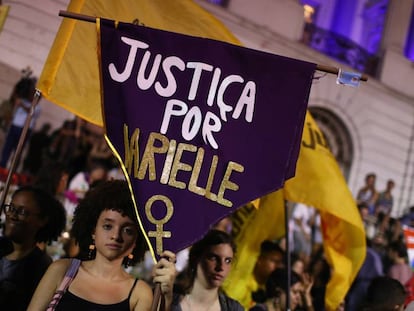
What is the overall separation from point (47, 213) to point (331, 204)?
7.27ft

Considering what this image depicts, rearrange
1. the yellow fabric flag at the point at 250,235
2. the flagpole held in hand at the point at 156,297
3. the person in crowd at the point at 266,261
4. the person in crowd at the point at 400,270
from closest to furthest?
the flagpole held in hand at the point at 156,297 → the yellow fabric flag at the point at 250,235 → the person in crowd at the point at 266,261 → the person in crowd at the point at 400,270

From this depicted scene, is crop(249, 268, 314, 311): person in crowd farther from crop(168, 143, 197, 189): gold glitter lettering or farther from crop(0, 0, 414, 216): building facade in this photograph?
crop(0, 0, 414, 216): building facade

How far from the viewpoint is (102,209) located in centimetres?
282

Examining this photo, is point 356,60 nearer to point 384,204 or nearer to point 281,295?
point 384,204

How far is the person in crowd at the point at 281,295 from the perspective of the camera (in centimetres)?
444

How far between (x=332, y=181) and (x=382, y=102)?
11692 millimetres

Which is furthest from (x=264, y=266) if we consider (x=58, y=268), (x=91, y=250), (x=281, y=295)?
(x=58, y=268)

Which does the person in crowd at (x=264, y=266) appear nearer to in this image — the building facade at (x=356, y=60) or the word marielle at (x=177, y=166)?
the word marielle at (x=177, y=166)

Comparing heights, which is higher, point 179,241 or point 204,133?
point 204,133

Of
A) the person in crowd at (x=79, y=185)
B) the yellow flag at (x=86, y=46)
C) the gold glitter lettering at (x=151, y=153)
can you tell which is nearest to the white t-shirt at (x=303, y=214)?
the person in crowd at (x=79, y=185)

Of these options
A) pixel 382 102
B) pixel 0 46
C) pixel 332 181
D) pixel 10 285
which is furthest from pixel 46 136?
pixel 382 102

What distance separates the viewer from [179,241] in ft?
8.38

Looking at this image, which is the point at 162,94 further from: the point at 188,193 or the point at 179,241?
the point at 179,241

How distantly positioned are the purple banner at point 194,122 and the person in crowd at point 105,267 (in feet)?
0.69
